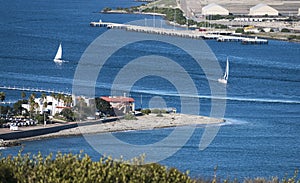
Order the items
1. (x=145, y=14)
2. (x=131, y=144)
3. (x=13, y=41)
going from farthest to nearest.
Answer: (x=145, y=14), (x=13, y=41), (x=131, y=144)

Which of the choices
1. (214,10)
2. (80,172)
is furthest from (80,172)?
(214,10)

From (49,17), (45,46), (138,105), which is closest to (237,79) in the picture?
(138,105)

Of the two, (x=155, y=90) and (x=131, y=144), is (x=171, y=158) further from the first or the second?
(x=155, y=90)

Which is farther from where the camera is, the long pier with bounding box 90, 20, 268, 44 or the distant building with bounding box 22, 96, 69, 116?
the long pier with bounding box 90, 20, 268, 44

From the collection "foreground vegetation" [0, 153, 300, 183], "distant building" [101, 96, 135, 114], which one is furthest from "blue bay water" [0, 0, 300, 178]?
"foreground vegetation" [0, 153, 300, 183]

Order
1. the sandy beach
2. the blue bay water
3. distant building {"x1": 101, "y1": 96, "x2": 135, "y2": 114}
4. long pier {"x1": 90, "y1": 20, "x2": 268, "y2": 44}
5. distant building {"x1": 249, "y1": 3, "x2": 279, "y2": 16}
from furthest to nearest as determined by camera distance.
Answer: distant building {"x1": 249, "y1": 3, "x2": 279, "y2": 16} → long pier {"x1": 90, "y1": 20, "x2": 268, "y2": 44} → distant building {"x1": 101, "y1": 96, "x2": 135, "y2": 114} → the sandy beach → the blue bay water

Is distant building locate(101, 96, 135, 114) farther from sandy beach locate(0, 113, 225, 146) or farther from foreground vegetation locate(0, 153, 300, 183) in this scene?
foreground vegetation locate(0, 153, 300, 183)

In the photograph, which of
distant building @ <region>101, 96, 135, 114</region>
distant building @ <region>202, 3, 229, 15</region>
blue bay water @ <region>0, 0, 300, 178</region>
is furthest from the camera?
distant building @ <region>202, 3, 229, 15</region>
